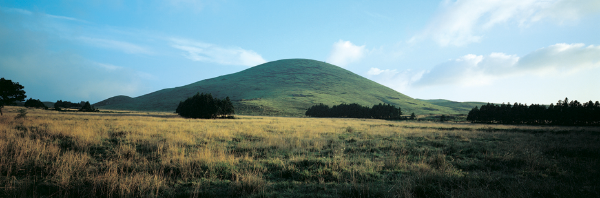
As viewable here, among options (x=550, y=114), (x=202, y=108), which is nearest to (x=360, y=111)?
(x=550, y=114)

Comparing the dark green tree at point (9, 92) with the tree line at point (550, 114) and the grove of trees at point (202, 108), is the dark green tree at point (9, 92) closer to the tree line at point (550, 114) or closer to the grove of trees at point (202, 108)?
the grove of trees at point (202, 108)

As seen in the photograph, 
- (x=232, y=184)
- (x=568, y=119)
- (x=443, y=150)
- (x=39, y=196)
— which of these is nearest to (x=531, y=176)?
(x=443, y=150)

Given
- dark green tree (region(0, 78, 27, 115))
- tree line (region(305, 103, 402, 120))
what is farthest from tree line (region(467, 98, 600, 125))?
dark green tree (region(0, 78, 27, 115))

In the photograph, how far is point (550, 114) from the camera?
61.3 metres

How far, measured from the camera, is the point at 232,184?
209 inches

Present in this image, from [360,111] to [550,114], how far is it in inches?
2274

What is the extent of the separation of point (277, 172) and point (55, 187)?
519 centimetres

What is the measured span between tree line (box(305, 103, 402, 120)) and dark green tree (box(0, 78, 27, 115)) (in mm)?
94154

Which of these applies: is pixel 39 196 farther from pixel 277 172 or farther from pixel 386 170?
pixel 386 170

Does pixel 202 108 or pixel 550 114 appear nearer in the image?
pixel 202 108

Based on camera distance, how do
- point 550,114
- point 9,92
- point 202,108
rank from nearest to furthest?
point 9,92 < point 202,108 < point 550,114

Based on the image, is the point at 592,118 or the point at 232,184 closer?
the point at 232,184

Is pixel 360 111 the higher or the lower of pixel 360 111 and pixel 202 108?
the higher

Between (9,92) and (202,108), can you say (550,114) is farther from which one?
(9,92)
